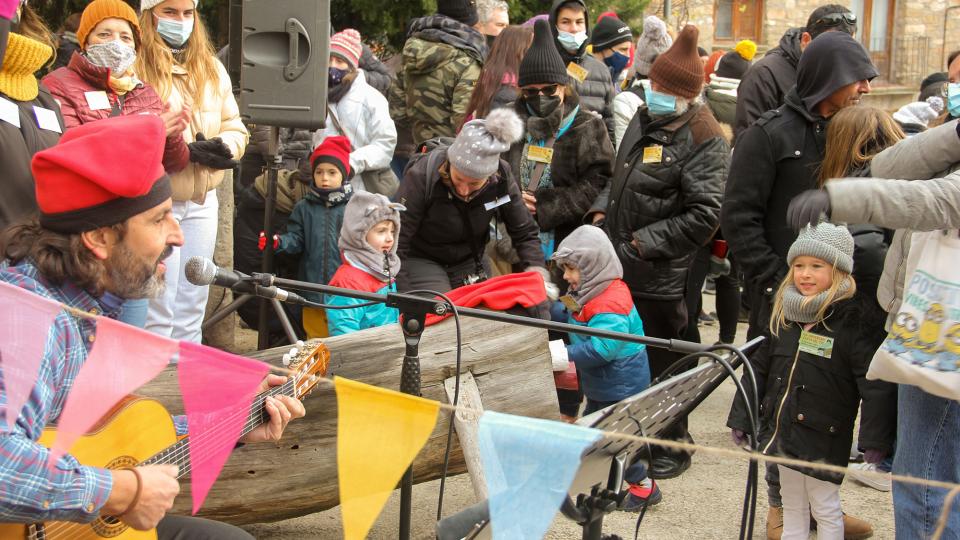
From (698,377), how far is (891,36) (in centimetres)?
2000

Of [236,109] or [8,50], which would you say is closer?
[8,50]

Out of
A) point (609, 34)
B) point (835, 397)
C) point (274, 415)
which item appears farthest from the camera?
point (609, 34)

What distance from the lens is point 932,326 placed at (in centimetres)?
283

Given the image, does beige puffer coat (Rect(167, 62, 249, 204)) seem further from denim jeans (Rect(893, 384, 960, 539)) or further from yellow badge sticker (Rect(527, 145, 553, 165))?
denim jeans (Rect(893, 384, 960, 539))

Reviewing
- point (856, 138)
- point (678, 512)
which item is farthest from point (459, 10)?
point (678, 512)

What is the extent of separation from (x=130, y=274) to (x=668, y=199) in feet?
10.2

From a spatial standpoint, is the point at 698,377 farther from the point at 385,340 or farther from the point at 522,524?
the point at 385,340

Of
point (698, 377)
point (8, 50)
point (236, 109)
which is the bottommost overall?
point (698, 377)

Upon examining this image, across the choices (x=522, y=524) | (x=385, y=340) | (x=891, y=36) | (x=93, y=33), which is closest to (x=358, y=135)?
(x=93, y=33)

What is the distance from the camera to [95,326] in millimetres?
2580

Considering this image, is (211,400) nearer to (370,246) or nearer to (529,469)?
(529,469)

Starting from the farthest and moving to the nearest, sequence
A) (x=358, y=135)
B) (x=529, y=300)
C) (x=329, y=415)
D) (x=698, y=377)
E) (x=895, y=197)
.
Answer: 1. (x=358, y=135)
2. (x=529, y=300)
3. (x=329, y=415)
4. (x=895, y=197)
5. (x=698, y=377)

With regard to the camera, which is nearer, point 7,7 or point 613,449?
point 613,449

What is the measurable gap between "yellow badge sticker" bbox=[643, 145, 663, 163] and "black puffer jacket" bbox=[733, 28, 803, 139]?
1.20 m
